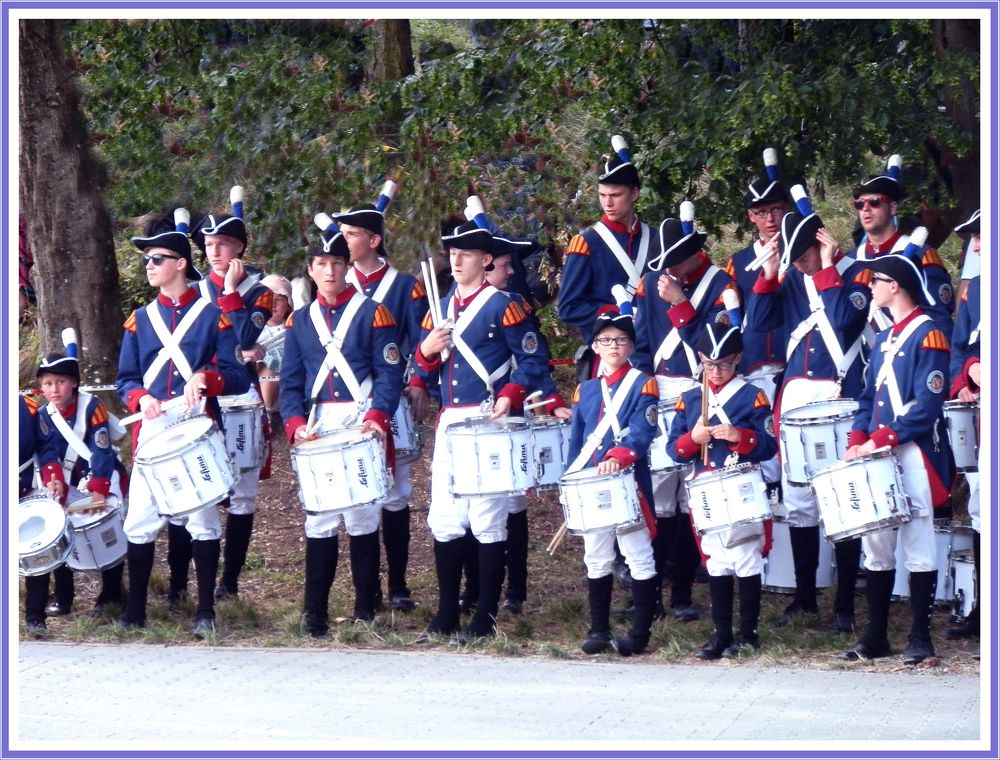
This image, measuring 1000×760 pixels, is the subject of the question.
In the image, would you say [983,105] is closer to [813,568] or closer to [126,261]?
[813,568]

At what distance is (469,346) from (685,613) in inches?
72.6

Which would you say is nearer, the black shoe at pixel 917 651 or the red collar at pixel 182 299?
the black shoe at pixel 917 651

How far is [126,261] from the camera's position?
15.3 m

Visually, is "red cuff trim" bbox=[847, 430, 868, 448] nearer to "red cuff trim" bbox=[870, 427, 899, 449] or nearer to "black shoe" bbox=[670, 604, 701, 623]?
"red cuff trim" bbox=[870, 427, 899, 449]

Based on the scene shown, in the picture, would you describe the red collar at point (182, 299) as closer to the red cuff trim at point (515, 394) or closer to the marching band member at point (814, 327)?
the red cuff trim at point (515, 394)

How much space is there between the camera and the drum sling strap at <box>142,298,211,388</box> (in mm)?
8953

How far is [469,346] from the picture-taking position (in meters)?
8.64

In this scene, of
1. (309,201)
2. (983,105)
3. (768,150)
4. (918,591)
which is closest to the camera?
(983,105)

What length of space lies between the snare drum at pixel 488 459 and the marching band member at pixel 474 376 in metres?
0.28

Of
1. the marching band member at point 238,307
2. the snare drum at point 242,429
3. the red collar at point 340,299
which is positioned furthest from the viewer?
the marching band member at point 238,307

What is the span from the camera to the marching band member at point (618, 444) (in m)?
8.19

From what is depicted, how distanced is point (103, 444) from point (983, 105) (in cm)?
499

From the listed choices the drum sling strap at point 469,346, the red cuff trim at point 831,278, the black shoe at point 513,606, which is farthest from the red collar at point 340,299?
the red cuff trim at point 831,278

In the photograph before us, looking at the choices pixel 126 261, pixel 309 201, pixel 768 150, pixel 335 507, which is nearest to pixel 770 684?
pixel 335 507
